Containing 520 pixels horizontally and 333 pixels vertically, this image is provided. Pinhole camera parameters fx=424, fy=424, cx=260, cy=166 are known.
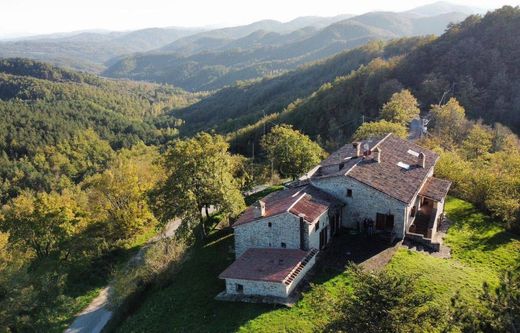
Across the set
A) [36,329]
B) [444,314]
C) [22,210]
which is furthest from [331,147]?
[444,314]

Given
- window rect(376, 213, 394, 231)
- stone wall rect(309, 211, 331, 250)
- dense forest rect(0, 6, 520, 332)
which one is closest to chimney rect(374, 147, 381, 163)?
window rect(376, 213, 394, 231)

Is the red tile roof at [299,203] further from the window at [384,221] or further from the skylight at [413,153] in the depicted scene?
the skylight at [413,153]

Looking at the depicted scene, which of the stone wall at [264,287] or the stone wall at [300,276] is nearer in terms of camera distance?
the stone wall at [264,287]

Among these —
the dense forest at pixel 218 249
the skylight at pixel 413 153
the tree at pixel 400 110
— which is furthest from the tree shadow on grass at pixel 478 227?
the tree at pixel 400 110

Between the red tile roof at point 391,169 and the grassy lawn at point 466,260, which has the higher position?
the red tile roof at point 391,169

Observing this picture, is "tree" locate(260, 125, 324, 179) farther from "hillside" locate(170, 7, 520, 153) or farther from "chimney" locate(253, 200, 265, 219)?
"hillside" locate(170, 7, 520, 153)

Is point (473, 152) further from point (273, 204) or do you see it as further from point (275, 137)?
point (273, 204)

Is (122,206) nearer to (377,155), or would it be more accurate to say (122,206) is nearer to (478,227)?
(377,155)
